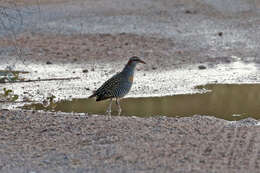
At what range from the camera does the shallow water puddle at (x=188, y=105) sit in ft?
41.8

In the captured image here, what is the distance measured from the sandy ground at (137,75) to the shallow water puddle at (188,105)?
61 cm

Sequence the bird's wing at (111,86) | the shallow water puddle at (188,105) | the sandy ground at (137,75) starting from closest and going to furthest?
the sandy ground at (137,75) → the bird's wing at (111,86) → the shallow water puddle at (188,105)

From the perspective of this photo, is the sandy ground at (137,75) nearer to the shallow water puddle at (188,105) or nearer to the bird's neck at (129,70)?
the shallow water puddle at (188,105)

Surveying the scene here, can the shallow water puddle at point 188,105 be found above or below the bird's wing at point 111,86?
below

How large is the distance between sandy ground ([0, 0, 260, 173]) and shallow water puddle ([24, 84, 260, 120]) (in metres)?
0.61

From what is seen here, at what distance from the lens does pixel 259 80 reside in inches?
615

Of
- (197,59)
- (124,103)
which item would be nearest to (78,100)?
(124,103)

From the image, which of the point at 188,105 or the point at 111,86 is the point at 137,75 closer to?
the point at 188,105

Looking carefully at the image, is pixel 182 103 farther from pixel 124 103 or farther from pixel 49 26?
pixel 49 26

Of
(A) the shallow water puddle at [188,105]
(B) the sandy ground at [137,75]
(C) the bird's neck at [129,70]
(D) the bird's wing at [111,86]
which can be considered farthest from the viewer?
(A) the shallow water puddle at [188,105]

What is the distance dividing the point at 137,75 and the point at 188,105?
316 cm

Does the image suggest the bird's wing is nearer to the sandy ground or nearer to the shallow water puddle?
the sandy ground

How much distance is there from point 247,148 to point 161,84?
19.5 feet

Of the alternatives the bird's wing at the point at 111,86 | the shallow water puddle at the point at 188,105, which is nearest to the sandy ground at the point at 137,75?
the shallow water puddle at the point at 188,105
